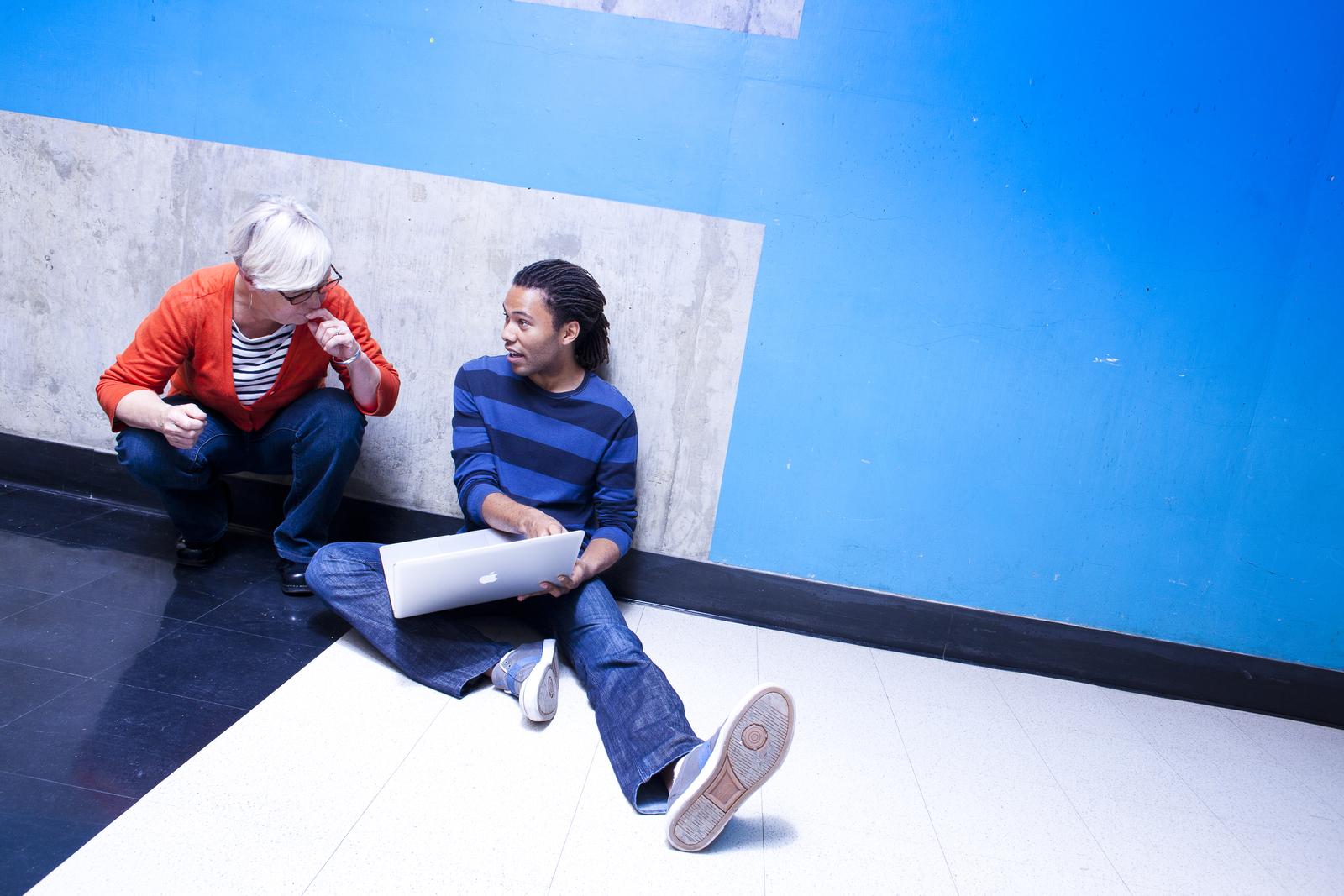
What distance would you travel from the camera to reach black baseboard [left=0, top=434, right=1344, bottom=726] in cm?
234

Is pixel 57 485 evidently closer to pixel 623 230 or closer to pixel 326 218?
pixel 326 218

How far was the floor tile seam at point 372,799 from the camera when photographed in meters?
1.24

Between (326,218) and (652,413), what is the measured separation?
3.55 feet

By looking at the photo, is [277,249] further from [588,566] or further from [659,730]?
[659,730]

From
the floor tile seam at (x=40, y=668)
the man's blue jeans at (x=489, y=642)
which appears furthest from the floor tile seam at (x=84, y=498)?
the man's blue jeans at (x=489, y=642)

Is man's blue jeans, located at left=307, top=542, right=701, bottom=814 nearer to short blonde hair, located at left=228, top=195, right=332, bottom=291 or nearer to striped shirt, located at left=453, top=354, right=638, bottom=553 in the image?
striped shirt, located at left=453, top=354, right=638, bottom=553

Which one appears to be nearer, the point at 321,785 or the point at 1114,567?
the point at 321,785

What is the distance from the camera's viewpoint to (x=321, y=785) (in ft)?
4.70

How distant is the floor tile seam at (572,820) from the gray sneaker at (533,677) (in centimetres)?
14

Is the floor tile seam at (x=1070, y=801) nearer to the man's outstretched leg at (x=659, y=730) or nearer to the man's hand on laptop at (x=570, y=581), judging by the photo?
the man's outstretched leg at (x=659, y=730)

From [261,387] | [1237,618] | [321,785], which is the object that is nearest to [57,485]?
[261,387]

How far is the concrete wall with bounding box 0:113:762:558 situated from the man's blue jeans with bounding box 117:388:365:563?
0.86 ft

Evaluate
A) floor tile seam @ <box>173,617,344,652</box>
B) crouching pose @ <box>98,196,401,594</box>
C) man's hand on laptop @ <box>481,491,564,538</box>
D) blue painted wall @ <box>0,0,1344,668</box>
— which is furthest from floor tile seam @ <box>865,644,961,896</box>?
crouching pose @ <box>98,196,401,594</box>

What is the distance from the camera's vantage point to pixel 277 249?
181cm
